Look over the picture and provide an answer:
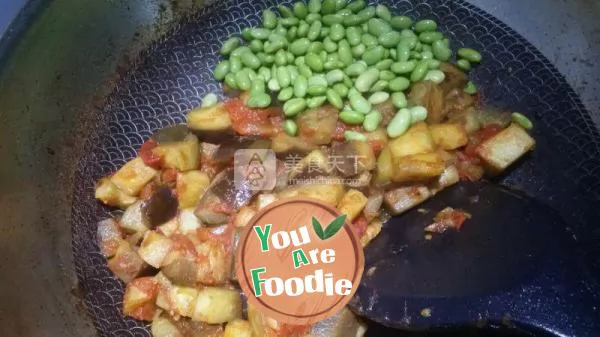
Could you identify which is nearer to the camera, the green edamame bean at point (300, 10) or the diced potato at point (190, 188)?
the diced potato at point (190, 188)

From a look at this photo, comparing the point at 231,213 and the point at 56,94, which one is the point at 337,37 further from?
the point at 56,94

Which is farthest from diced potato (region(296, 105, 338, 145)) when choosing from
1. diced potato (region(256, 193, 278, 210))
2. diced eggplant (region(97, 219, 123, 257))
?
diced eggplant (region(97, 219, 123, 257))

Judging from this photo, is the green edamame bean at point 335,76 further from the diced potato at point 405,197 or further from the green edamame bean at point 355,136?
the diced potato at point 405,197

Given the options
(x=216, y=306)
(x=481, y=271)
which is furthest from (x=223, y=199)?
(x=481, y=271)

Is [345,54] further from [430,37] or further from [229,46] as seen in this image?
[229,46]

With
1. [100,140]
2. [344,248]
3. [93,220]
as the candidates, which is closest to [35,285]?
[93,220]

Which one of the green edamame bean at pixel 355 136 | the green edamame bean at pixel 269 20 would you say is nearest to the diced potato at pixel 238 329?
the green edamame bean at pixel 355 136

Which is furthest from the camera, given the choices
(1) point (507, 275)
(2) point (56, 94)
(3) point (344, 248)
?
(2) point (56, 94)
